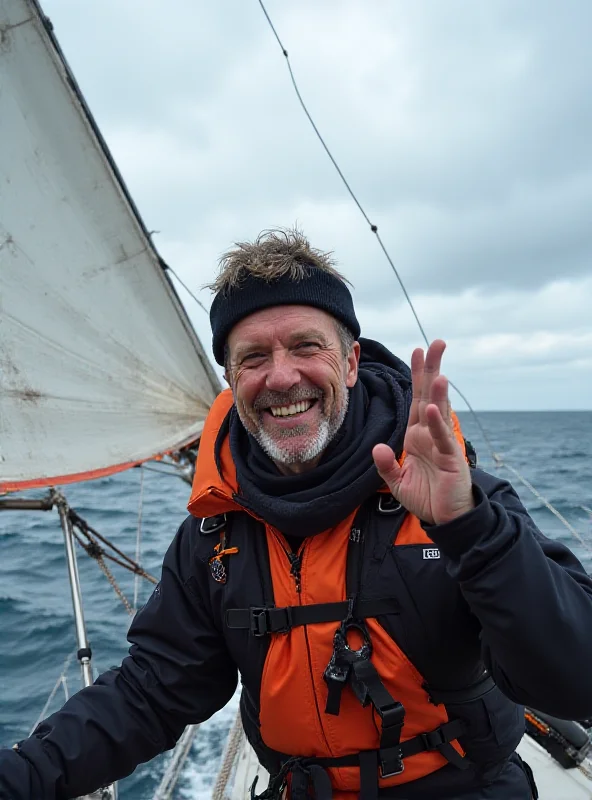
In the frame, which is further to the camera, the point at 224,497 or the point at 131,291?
the point at 131,291

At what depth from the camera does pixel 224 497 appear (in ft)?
5.93

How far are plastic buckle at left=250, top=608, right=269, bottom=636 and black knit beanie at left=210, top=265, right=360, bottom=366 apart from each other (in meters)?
0.86

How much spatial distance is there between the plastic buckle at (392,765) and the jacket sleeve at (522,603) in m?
0.51

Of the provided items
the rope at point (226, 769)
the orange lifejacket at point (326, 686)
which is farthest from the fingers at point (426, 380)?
the rope at point (226, 769)

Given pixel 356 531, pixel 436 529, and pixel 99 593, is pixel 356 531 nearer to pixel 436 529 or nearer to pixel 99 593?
pixel 436 529

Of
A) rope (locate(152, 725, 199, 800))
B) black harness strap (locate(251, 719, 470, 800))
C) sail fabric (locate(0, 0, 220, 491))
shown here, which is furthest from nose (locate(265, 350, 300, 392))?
rope (locate(152, 725, 199, 800))

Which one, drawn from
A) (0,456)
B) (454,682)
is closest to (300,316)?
(454,682)

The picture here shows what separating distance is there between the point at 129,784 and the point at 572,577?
3.96 meters

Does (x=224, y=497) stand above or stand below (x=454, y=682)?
above

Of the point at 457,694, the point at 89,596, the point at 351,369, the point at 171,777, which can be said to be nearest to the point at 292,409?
the point at 351,369

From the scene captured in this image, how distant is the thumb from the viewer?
132 cm

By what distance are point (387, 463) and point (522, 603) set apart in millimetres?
394

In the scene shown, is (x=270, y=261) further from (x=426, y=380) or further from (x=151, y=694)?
(x=151, y=694)

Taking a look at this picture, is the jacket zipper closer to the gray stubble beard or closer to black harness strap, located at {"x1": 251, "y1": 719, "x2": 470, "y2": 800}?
black harness strap, located at {"x1": 251, "y1": 719, "x2": 470, "y2": 800}
